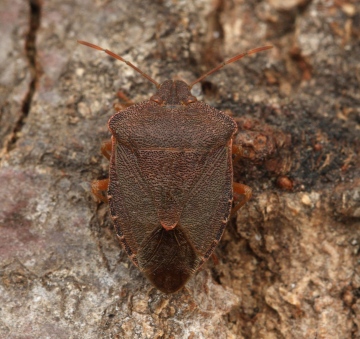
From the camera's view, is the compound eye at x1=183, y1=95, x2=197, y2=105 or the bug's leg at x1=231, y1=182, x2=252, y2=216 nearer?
the bug's leg at x1=231, y1=182, x2=252, y2=216

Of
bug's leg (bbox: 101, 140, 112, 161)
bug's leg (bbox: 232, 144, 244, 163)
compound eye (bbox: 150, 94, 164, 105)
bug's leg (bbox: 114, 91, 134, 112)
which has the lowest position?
bug's leg (bbox: 101, 140, 112, 161)

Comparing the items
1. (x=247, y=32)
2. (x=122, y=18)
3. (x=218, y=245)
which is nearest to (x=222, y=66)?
(x=247, y=32)

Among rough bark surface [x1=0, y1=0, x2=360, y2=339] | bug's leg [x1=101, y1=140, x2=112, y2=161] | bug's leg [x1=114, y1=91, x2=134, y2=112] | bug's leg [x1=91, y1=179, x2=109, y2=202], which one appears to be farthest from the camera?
bug's leg [x1=114, y1=91, x2=134, y2=112]

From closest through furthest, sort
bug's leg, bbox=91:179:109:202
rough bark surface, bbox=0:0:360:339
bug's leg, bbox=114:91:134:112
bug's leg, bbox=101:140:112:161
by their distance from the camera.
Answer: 1. rough bark surface, bbox=0:0:360:339
2. bug's leg, bbox=91:179:109:202
3. bug's leg, bbox=101:140:112:161
4. bug's leg, bbox=114:91:134:112

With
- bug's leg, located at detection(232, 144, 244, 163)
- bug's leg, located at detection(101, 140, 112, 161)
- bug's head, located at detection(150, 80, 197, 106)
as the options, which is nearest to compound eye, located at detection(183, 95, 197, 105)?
bug's head, located at detection(150, 80, 197, 106)

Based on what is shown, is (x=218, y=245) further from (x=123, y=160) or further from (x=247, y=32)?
(x=247, y=32)

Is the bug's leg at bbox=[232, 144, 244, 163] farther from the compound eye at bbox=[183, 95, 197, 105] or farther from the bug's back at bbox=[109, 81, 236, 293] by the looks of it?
the compound eye at bbox=[183, 95, 197, 105]

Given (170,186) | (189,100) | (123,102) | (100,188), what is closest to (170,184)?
(170,186)
